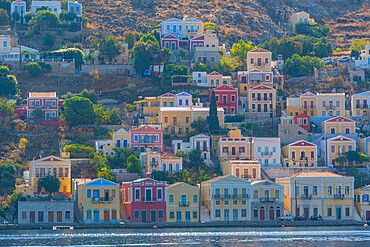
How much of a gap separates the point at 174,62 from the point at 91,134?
80.4 ft

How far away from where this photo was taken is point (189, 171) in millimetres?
123438

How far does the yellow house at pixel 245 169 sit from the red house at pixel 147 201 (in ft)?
31.6

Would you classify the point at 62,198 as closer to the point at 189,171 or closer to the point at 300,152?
the point at 189,171

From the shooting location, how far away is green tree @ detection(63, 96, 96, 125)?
430ft

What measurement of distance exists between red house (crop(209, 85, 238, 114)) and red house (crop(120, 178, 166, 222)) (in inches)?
1076

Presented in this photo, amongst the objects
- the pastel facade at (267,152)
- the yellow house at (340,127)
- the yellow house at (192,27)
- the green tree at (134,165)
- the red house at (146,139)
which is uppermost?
the yellow house at (192,27)

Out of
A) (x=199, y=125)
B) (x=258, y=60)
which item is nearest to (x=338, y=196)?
(x=199, y=125)

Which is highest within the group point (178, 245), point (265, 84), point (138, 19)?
point (138, 19)

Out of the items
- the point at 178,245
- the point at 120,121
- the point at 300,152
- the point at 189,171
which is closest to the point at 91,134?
the point at 120,121

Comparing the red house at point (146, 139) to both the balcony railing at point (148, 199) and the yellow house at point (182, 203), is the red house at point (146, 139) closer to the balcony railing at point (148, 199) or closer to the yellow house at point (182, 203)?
the yellow house at point (182, 203)

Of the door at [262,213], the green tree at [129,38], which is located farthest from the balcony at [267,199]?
the green tree at [129,38]

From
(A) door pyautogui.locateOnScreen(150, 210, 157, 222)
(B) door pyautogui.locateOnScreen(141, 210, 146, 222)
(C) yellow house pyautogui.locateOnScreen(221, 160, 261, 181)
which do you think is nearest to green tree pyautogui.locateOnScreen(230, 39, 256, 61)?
(C) yellow house pyautogui.locateOnScreen(221, 160, 261, 181)

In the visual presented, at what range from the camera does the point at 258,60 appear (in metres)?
148

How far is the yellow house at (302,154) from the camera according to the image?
416 ft
